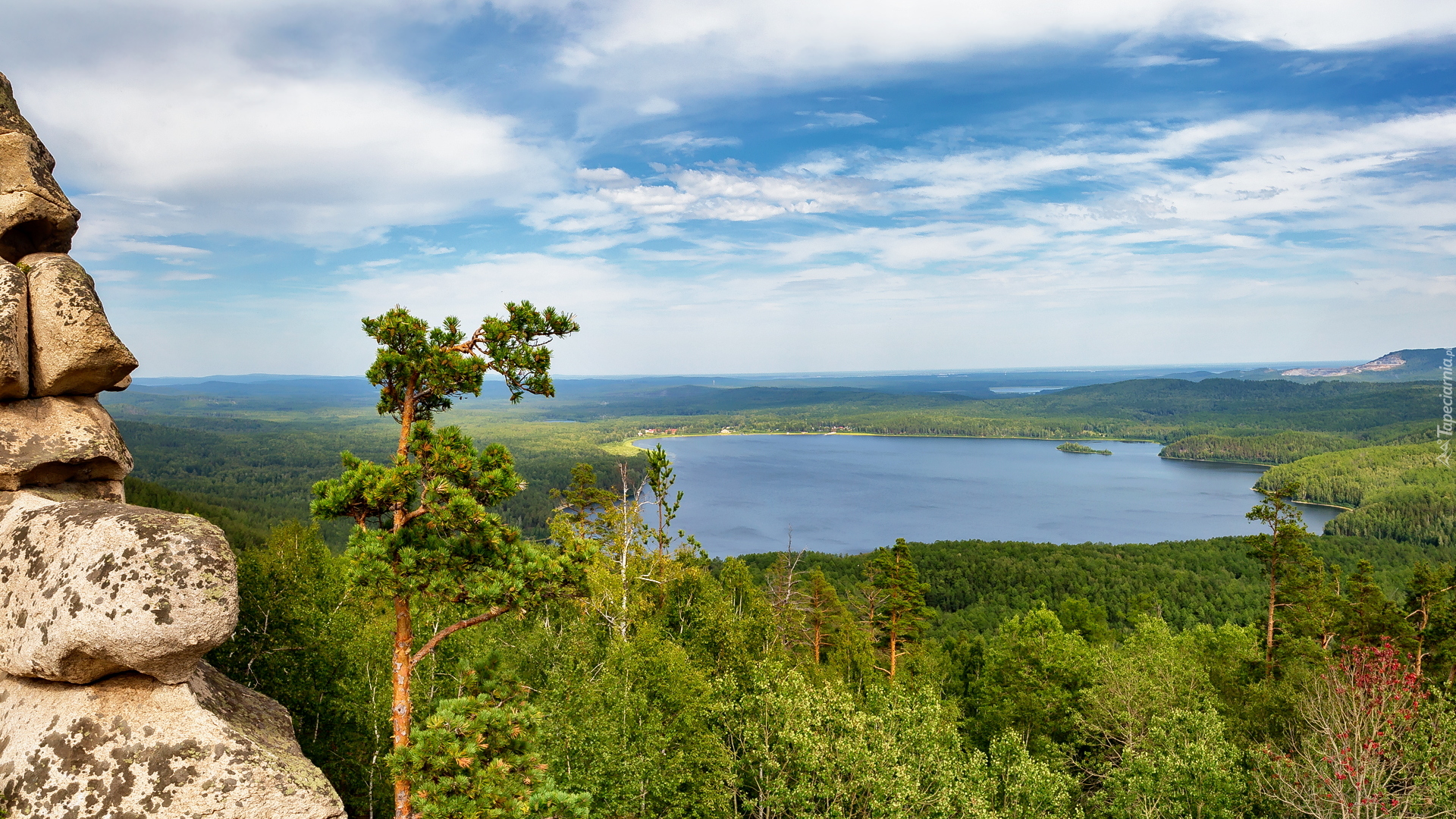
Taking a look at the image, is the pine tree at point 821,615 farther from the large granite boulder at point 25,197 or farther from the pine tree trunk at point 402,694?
the large granite boulder at point 25,197

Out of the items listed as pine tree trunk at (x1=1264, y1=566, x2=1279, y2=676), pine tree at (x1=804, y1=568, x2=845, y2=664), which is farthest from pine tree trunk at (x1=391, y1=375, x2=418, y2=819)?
pine tree trunk at (x1=1264, y1=566, x2=1279, y2=676)

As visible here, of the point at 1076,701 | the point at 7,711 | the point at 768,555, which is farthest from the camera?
the point at 768,555

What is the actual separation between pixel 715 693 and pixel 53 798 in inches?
540

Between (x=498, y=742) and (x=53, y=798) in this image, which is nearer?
(x=53, y=798)

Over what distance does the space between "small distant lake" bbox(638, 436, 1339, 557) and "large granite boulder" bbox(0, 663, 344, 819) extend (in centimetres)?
9199

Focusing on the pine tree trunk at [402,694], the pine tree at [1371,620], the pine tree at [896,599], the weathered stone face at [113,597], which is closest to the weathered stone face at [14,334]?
the weathered stone face at [113,597]

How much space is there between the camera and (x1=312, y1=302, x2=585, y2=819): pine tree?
802 cm

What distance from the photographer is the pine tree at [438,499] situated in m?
8.02

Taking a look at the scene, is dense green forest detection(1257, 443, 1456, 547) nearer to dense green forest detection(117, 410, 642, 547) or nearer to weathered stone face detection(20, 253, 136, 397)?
dense green forest detection(117, 410, 642, 547)

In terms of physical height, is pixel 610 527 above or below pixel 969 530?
above

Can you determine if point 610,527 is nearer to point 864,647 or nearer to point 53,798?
point 864,647

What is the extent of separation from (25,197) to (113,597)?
6.55m

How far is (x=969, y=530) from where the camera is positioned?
398 ft

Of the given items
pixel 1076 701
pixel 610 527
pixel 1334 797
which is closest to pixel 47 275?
pixel 610 527
